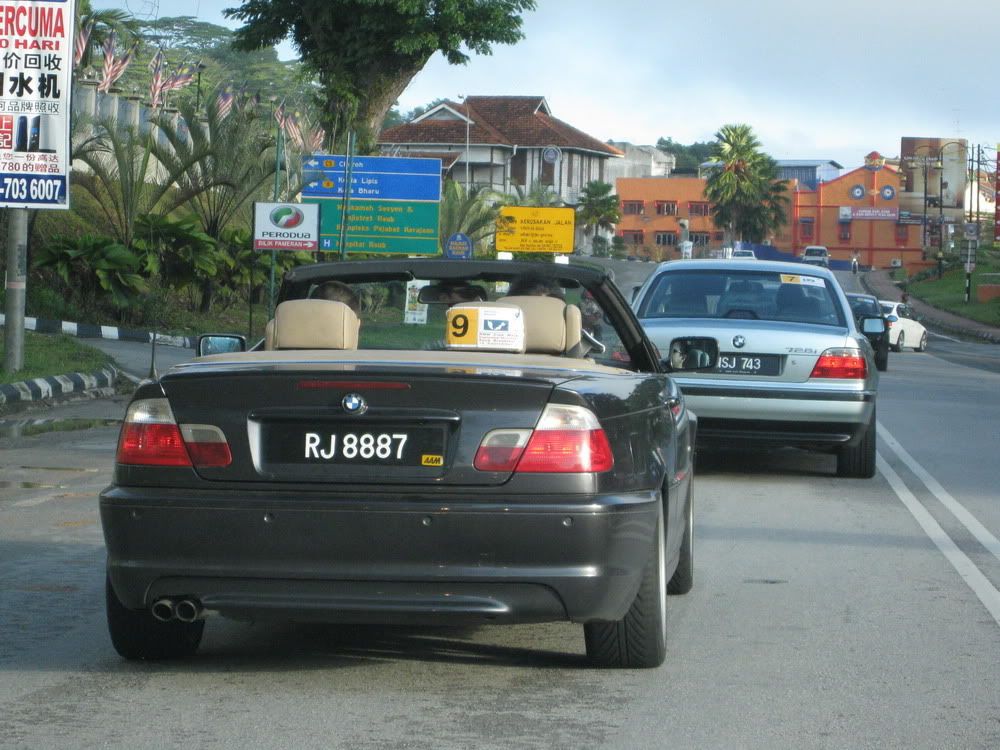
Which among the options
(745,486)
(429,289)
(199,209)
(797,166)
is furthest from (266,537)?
(797,166)

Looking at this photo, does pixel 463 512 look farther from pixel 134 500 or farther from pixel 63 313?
pixel 63 313

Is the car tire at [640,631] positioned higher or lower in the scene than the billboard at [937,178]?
lower

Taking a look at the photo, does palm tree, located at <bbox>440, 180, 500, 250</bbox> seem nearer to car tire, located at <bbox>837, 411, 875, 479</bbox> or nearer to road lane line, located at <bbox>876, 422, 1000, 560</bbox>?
road lane line, located at <bbox>876, 422, 1000, 560</bbox>

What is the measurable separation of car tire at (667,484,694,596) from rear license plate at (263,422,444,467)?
2.25 meters

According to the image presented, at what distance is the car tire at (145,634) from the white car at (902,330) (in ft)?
124

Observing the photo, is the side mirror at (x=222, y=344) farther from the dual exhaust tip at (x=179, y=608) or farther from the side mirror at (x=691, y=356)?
the side mirror at (x=691, y=356)

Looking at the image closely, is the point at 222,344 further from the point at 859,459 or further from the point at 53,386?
the point at 53,386

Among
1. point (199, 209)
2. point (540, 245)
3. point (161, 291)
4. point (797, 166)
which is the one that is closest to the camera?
point (161, 291)

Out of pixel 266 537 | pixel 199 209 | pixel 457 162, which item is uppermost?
pixel 457 162

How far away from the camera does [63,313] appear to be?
26484 millimetres

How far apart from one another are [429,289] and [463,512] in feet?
5.18

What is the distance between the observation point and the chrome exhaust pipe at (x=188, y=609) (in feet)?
16.4

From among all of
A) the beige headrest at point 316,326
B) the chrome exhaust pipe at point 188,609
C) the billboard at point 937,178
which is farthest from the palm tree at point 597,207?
the chrome exhaust pipe at point 188,609

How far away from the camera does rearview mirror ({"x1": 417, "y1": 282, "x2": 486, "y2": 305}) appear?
619 centimetres
